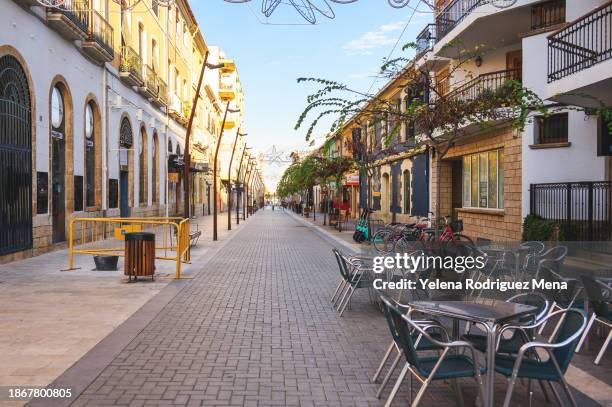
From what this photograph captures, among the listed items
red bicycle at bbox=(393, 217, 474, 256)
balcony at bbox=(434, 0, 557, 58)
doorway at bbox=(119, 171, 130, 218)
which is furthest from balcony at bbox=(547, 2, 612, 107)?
doorway at bbox=(119, 171, 130, 218)

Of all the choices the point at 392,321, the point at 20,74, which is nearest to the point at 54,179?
the point at 20,74

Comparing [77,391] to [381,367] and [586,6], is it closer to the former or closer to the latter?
[381,367]

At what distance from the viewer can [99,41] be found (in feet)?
59.5

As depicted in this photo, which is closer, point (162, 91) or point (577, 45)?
point (577, 45)

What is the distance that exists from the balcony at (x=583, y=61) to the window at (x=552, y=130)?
154cm

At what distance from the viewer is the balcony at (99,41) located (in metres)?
17.2

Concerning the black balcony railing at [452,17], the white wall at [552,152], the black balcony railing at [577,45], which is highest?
the black balcony railing at [452,17]

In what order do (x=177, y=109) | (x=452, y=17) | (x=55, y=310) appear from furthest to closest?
(x=177, y=109)
(x=452, y=17)
(x=55, y=310)

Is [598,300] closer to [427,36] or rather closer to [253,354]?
[253,354]

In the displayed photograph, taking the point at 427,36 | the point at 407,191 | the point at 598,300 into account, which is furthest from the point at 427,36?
the point at 598,300

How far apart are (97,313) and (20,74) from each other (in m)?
8.12

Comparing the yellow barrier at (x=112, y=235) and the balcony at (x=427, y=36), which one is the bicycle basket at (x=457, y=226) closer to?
the yellow barrier at (x=112, y=235)

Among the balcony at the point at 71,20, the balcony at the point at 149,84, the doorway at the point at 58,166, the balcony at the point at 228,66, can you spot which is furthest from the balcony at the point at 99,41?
the balcony at the point at 228,66

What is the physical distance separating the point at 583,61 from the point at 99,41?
45.7 ft
